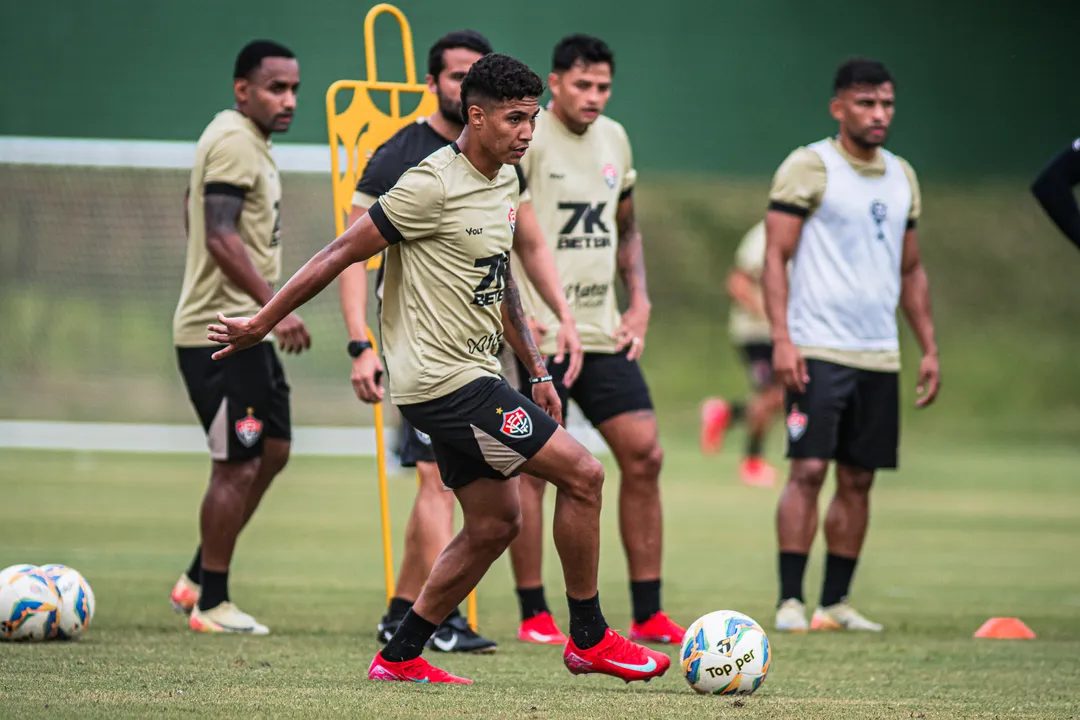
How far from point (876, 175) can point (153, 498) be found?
7.22 meters

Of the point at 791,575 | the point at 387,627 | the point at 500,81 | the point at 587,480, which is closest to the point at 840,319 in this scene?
the point at 791,575

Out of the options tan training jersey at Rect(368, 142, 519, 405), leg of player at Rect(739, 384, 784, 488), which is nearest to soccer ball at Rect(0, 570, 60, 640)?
tan training jersey at Rect(368, 142, 519, 405)

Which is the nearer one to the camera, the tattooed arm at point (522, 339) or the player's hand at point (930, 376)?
the tattooed arm at point (522, 339)

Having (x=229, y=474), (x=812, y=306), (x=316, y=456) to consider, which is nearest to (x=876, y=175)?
(x=812, y=306)

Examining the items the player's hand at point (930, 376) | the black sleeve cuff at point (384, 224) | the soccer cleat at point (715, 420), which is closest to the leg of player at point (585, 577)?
the black sleeve cuff at point (384, 224)

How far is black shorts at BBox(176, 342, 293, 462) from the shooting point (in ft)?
22.3

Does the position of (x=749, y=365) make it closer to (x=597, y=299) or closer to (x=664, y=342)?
(x=664, y=342)

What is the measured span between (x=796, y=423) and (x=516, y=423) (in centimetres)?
266

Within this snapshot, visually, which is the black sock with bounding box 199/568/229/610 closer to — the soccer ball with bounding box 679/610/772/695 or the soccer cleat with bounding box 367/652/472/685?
the soccer cleat with bounding box 367/652/472/685

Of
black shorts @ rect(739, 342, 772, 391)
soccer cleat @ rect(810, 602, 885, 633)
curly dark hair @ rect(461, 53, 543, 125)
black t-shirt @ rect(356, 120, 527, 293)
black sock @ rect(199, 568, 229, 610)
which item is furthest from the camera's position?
black shorts @ rect(739, 342, 772, 391)

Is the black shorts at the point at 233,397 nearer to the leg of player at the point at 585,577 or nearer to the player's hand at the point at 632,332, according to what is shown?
the player's hand at the point at 632,332

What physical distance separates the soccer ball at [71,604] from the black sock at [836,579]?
334cm

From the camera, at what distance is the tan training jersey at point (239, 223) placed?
682 cm

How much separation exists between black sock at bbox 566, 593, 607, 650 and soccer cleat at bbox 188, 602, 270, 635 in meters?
1.89
